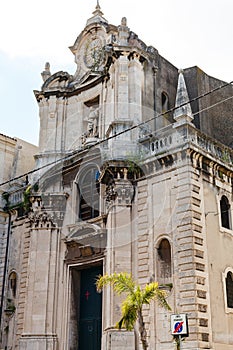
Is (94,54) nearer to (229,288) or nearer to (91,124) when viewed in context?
(91,124)

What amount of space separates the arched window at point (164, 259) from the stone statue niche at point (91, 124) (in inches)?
285

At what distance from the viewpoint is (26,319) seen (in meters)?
22.1

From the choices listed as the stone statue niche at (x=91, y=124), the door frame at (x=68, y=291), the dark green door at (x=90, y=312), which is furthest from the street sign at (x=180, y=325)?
the stone statue niche at (x=91, y=124)

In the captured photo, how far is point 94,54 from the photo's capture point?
26.2 metres

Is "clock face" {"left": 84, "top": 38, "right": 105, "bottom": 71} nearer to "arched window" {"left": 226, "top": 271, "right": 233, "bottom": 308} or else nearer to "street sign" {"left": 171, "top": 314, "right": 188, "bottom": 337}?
"arched window" {"left": 226, "top": 271, "right": 233, "bottom": 308}

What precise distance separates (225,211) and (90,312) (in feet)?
23.5

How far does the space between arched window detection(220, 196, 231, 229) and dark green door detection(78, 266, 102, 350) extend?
5.62 m

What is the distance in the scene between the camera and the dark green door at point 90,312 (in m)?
21.1

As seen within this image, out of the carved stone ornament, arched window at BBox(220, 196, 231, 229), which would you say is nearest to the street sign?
arched window at BBox(220, 196, 231, 229)

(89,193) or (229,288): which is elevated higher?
(89,193)

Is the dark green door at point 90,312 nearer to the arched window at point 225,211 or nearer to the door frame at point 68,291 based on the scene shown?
the door frame at point 68,291

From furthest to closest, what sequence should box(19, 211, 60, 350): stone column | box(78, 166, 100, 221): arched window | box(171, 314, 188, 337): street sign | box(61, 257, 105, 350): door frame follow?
box(78, 166, 100, 221): arched window, box(19, 211, 60, 350): stone column, box(61, 257, 105, 350): door frame, box(171, 314, 188, 337): street sign

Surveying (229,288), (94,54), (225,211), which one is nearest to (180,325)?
(229,288)

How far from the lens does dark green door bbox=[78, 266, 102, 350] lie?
21141mm
